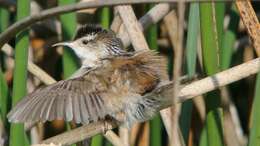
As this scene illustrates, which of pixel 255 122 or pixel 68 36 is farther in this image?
pixel 68 36

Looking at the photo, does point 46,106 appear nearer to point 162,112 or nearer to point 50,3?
point 162,112

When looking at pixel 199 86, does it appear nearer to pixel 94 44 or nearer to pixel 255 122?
pixel 255 122

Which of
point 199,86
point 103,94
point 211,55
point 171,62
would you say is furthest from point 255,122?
point 171,62

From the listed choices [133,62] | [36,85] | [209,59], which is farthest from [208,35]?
[36,85]

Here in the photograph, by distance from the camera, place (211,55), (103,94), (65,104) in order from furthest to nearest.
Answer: (211,55), (103,94), (65,104)

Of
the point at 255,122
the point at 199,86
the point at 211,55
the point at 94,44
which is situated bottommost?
the point at 255,122

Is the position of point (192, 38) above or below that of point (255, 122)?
above

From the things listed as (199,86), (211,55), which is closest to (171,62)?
(211,55)

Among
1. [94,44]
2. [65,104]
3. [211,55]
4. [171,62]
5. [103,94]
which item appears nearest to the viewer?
[65,104]
